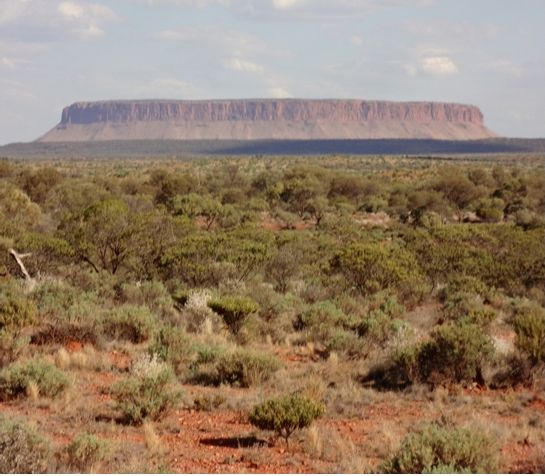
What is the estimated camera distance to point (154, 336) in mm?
13953

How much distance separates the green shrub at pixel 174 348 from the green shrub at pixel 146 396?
5.85ft

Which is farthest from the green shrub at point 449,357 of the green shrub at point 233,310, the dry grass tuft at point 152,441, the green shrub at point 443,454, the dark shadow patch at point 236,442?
the dry grass tuft at point 152,441

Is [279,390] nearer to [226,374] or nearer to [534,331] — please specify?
[226,374]

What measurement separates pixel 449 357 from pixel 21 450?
658cm

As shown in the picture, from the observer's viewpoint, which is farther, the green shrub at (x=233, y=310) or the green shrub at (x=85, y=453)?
the green shrub at (x=233, y=310)

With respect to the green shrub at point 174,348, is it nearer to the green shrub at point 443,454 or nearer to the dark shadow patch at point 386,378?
the dark shadow patch at point 386,378

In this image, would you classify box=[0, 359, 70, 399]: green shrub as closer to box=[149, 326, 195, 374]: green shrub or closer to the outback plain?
the outback plain

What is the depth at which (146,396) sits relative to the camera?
9.73 meters

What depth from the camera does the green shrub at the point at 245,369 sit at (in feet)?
37.4

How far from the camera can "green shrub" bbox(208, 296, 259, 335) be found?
15023mm

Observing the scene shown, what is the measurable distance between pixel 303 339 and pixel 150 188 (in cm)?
3739

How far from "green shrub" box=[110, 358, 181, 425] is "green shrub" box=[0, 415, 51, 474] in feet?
6.39

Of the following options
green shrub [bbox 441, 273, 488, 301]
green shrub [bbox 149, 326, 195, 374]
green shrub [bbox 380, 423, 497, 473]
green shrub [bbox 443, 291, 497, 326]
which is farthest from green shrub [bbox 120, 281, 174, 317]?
green shrub [bbox 380, 423, 497, 473]

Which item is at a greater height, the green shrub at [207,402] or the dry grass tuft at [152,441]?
the dry grass tuft at [152,441]
